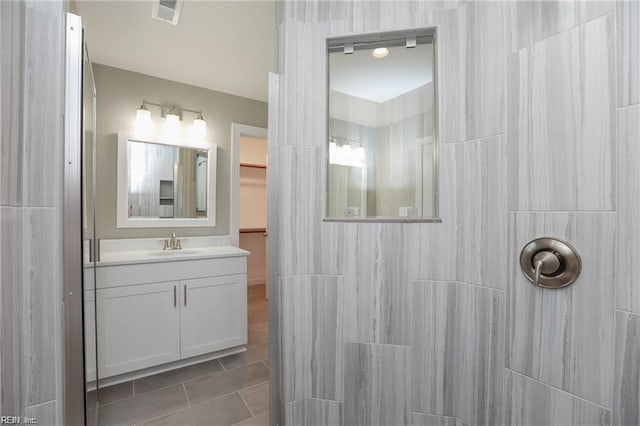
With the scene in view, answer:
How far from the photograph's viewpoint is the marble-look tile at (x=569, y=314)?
0.74m

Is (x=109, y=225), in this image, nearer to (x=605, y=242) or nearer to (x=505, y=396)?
(x=505, y=396)

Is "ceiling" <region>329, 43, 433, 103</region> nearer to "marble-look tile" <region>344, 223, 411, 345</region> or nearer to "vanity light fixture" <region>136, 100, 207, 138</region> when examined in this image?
"marble-look tile" <region>344, 223, 411, 345</region>


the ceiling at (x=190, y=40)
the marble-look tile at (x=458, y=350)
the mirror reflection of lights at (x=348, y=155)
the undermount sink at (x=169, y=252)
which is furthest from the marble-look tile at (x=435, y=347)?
the undermount sink at (x=169, y=252)

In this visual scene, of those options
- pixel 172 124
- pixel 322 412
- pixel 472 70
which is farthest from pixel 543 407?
pixel 172 124

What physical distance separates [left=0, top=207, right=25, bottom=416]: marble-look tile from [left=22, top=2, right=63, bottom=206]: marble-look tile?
81mm

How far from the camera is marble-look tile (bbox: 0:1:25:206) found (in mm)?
596

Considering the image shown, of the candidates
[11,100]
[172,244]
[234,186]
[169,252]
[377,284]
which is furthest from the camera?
[234,186]

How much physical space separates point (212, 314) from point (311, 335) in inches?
58.8

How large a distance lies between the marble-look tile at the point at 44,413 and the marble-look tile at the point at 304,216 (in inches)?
29.0

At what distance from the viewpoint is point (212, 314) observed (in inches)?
91.6

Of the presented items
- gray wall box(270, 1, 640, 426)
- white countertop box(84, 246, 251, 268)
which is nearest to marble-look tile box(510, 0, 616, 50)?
gray wall box(270, 1, 640, 426)

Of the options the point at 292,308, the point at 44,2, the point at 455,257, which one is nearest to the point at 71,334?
the point at 292,308

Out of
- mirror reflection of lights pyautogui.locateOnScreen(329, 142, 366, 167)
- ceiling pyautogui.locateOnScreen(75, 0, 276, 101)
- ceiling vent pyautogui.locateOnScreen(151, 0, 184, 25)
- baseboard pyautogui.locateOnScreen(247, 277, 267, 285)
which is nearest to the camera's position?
mirror reflection of lights pyautogui.locateOnScreen(329, 142, 366, 167)

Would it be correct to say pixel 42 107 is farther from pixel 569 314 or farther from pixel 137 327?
pixel 137 327
